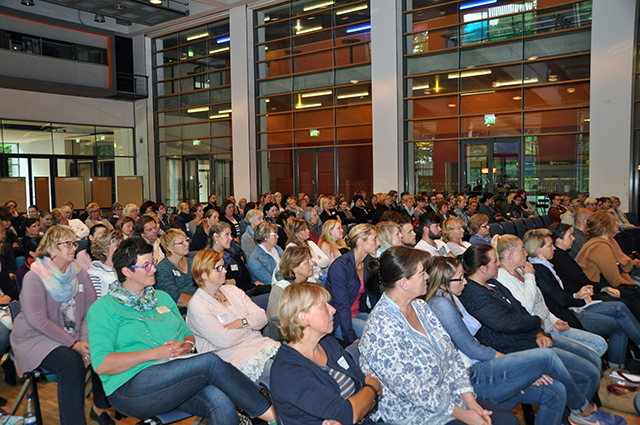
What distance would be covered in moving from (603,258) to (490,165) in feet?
26.9

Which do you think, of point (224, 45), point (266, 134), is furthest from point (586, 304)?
point (224, 45)

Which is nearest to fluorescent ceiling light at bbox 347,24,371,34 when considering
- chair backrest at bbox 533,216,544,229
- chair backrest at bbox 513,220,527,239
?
chair backrest at bbox 533,216,544,229

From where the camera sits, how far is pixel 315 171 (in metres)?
15.7

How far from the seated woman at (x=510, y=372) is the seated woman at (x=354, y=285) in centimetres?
87

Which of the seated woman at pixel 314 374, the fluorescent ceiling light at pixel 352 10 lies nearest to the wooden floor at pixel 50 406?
the seated woman at pixel 314 374

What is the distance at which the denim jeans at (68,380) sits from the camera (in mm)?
2943

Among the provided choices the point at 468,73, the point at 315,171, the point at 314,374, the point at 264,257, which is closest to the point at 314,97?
the point at 315,171

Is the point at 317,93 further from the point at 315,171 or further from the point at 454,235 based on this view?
the point at 454,235

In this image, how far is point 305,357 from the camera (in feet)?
7.36

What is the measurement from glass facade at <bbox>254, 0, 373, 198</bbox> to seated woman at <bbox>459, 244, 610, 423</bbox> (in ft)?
36.4

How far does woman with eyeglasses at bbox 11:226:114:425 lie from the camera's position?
3004 millimetres

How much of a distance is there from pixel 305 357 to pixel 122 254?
4.62ft

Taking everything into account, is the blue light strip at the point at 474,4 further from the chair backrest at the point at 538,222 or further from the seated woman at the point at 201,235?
the seated woman at the point at 201,235

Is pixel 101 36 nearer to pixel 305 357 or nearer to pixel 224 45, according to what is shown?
pixel 224 45
